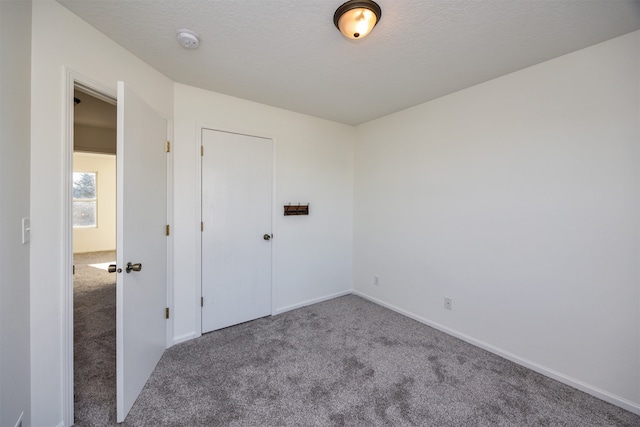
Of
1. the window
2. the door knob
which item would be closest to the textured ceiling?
the door knob

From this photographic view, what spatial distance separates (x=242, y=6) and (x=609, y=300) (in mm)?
3079

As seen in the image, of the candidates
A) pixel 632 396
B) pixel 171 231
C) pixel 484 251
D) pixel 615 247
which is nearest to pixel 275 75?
pixel 171 231

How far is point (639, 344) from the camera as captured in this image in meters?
1.67

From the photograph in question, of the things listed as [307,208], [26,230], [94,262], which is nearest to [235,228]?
[307,208]

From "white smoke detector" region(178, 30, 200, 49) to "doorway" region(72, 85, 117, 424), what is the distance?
0.66 metres

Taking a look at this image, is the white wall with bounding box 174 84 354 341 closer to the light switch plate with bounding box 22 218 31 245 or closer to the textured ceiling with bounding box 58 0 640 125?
the textured ceiling with bounding box 58 0 640 125

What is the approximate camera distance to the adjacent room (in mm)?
1472

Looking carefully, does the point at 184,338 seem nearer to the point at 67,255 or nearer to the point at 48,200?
the point at 67,255

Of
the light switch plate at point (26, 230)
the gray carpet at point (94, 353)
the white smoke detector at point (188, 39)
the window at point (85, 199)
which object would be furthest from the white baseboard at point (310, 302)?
the window at point (85, 199)

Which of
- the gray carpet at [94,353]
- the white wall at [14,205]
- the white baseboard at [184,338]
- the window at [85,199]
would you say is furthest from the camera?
the window at [85,199]

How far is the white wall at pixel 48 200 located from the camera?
141cm

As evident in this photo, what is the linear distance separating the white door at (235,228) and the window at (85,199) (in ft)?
18.8

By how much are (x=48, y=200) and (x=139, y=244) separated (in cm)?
53

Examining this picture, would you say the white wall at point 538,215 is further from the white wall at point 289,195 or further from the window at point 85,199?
the window at point 85,199
